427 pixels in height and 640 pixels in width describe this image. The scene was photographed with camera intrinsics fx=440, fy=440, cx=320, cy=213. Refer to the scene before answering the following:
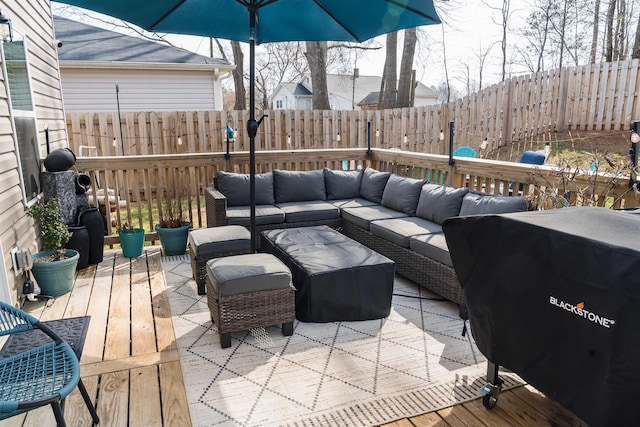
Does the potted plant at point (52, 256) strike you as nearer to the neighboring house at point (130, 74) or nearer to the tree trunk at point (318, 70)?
the neighboring house at point (130, 74)

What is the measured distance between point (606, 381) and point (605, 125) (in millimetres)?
9096

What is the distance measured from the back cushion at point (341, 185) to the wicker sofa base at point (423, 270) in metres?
1.14

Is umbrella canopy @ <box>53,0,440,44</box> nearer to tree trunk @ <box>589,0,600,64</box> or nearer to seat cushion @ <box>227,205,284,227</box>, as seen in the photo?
seat cushion @ <box>227,205,284,227</box>

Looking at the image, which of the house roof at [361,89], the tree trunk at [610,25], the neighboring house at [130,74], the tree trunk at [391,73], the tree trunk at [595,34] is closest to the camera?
the neighboring house at [130,74]

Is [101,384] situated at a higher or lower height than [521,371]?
lower

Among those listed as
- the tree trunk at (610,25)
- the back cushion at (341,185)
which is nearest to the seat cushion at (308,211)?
the back cushion at (341,185)

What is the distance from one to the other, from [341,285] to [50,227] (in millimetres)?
2556

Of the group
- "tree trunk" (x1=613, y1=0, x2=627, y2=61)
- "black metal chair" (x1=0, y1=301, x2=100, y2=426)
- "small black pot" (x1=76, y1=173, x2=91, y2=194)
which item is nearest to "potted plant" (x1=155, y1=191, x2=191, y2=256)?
"small black pot" (x1=76, y1=173, x2=91, y2=194)

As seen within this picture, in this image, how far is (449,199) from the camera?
156 inches

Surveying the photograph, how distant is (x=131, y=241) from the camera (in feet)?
15.4

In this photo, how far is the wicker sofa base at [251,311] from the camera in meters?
2.77

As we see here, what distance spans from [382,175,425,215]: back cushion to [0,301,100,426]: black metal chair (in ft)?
10.7

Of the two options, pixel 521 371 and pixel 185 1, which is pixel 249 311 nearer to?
pixel 521 371

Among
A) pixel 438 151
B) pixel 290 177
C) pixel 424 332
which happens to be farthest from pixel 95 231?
pixel 438 151
